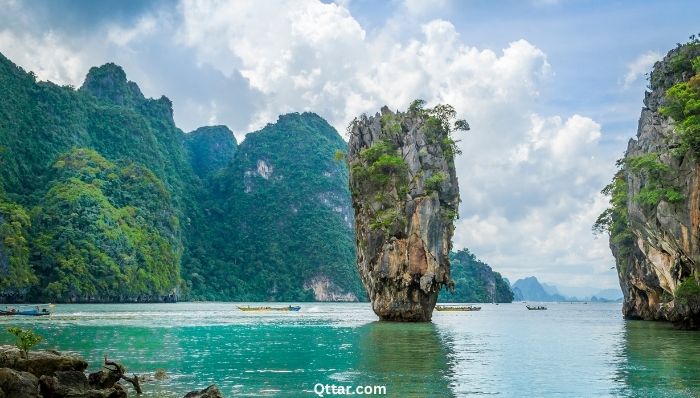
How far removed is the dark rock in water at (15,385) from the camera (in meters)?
14.1

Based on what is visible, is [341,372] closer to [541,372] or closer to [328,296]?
[541,372]

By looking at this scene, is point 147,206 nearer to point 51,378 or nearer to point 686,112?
point 686,112

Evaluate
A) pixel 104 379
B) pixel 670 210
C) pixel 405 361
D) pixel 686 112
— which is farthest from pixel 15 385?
pixel 670 210

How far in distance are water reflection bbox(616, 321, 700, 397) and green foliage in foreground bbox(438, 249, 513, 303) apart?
129 metres

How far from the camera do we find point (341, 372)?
20625 millimetres

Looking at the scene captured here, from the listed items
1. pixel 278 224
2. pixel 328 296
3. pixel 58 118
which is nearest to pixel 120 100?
pixel 58 118

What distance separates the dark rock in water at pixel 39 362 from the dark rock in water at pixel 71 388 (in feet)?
1.58

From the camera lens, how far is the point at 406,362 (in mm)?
22734

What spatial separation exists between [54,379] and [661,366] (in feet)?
60.4

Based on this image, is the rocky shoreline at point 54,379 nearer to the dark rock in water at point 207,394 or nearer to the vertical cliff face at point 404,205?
the dark rock in water at point 207,394

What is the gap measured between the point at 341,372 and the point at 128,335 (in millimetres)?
18745

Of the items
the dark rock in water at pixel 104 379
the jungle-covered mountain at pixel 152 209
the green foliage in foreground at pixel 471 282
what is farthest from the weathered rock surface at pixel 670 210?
the green foliage in foreground at pixel 471 282

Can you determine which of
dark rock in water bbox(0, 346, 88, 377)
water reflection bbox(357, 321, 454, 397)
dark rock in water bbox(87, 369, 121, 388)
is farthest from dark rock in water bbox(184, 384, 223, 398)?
water reflection bbox(357, 321, 454, 397)

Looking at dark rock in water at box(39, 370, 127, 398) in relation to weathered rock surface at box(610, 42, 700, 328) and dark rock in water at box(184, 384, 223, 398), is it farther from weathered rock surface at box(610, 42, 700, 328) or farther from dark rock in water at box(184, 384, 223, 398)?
weathered rock surface at box(610, 42, 700, 328)
